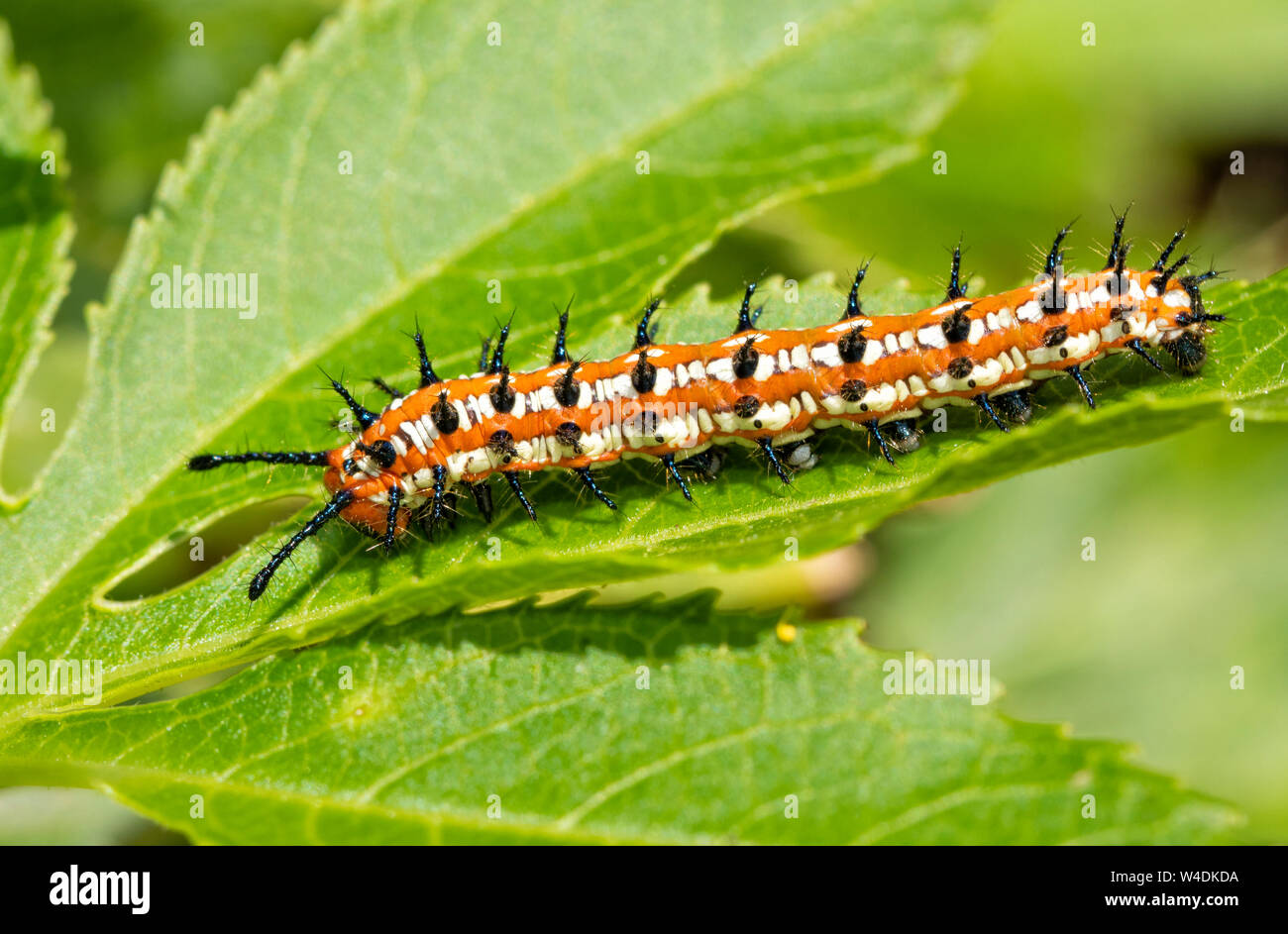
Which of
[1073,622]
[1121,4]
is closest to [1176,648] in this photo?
[1073,622]

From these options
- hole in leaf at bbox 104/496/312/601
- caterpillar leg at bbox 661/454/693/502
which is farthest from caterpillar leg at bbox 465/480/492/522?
hole in leaf at bbox 104/496/312/601

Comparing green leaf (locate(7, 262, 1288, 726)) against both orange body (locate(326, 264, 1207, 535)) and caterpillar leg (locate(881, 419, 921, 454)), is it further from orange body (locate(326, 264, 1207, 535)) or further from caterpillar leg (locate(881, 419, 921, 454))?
orange body (locate(326, 264, 1207, 535))

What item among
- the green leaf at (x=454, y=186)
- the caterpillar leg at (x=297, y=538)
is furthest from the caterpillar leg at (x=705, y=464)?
the caterpillar leg at (x=297, y=538)

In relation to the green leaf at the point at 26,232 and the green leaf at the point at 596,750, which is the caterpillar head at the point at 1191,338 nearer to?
the green leaf at the point at 596,750

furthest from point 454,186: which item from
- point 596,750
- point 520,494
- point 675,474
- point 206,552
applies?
point 206,552

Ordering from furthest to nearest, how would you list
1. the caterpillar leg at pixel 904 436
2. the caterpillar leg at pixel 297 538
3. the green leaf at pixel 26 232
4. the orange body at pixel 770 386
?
the orange body at pixel 770 386 → the caterpillar leg at pixel 904 436 → the green leaf at pixel 26 232 → the caterpillar leg at pixel 297 538
